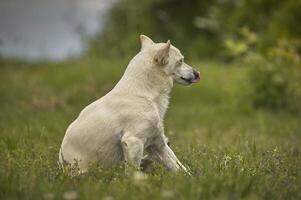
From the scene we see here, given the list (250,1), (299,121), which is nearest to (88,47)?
(250,1)

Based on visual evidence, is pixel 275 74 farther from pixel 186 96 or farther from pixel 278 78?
pixel 186 96

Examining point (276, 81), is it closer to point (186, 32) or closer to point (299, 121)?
point (299, 121)

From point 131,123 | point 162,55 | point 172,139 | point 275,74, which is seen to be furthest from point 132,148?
point 275,74

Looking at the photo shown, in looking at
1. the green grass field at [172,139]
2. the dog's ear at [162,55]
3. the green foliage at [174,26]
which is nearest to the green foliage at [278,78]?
the green grass field at [172,139]

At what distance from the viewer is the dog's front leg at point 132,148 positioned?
19.0ft

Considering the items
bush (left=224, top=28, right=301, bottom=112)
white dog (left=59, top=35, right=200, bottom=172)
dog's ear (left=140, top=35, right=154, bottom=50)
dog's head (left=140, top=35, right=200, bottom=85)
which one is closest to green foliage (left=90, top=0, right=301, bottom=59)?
bush (left=224, top=28, right=301, bottom=112)

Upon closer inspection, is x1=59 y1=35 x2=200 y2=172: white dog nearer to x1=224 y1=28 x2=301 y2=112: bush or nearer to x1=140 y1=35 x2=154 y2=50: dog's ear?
x1=140 y1=35 x2=154 y2=50: dog's ear

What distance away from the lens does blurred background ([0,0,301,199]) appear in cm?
500

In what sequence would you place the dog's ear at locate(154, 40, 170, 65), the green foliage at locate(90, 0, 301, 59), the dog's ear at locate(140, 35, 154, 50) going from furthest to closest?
1. the green foliage at locate(90, 0, 301, 59)
2. the dog's ear at locate(140, 35, 154, 50)
3. the dog's ear at locate(154, 40, 170, 65)

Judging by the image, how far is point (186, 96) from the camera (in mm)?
15484

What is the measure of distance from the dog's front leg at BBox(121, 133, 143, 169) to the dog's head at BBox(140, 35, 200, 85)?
0.87 m

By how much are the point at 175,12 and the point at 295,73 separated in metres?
13.3

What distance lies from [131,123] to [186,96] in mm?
9608

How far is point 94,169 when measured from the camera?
18.3ft
